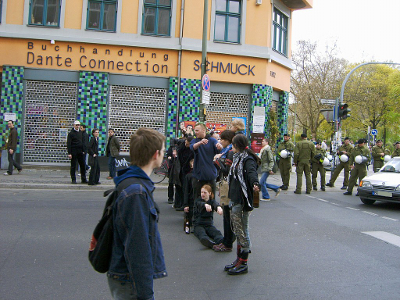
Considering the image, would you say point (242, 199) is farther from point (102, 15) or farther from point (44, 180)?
point (102, 15)

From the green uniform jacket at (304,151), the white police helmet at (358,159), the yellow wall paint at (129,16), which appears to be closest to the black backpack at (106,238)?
the green uniform jacket at (304,151)

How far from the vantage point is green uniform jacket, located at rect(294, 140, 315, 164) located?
13266 mm

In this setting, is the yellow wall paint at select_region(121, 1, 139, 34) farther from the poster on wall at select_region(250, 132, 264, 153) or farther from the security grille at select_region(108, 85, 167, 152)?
the poster on wall at select_region(250, 132, 264, 153)

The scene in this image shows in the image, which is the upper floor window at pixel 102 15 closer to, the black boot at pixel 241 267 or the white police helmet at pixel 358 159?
the white police helmet at pixel 358 159

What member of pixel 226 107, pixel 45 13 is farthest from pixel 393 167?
pixel 45 13

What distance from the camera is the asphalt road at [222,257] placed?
14.7 feet

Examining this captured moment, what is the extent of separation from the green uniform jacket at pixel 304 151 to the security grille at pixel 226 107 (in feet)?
15.7

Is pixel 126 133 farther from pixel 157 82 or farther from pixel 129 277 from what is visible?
pixel 129 277

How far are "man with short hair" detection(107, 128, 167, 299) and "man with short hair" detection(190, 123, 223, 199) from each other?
14.0ft

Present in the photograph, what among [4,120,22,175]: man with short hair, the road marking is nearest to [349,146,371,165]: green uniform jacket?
the road marking

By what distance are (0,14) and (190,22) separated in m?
7.48

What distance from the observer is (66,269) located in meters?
4.98

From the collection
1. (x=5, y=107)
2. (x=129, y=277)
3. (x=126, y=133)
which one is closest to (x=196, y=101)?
(x=126, y=133)

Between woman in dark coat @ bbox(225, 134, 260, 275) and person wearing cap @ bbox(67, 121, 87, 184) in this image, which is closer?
woman in dark coat @ bbox(225, 134, 260, 275)
